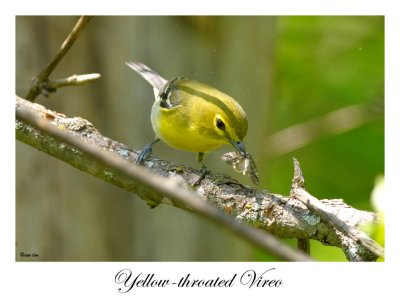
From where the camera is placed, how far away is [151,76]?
3.94m

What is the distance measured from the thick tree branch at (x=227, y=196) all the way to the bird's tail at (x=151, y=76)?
3.80ft

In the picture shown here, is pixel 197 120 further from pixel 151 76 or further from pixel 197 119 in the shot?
pixel 151 76

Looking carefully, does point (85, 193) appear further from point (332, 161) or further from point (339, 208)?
point (339, 208)

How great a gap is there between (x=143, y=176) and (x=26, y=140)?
192 centimetres

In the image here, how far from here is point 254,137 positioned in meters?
4.38

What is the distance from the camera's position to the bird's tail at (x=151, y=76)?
386 centimetres

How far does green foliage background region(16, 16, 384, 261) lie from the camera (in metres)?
4.24

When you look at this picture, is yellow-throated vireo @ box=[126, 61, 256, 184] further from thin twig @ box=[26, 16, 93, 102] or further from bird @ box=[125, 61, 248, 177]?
thin twig @ box=[26, 16, 93, 102]

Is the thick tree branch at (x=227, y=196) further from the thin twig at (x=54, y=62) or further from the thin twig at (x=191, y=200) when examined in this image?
the thin twig at (x=191, y=200)

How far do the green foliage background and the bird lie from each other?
0.62 metres

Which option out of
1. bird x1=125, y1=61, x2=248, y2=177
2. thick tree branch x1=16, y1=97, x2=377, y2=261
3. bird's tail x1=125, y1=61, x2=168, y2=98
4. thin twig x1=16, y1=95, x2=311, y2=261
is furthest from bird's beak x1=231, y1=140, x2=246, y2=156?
thin twig x1=16, y1=95, x2=311, y2=261

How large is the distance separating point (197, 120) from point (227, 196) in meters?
0.88

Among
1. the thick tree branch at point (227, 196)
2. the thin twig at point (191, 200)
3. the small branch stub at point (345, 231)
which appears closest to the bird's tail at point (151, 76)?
the thick tree branch at point (227, 196)
